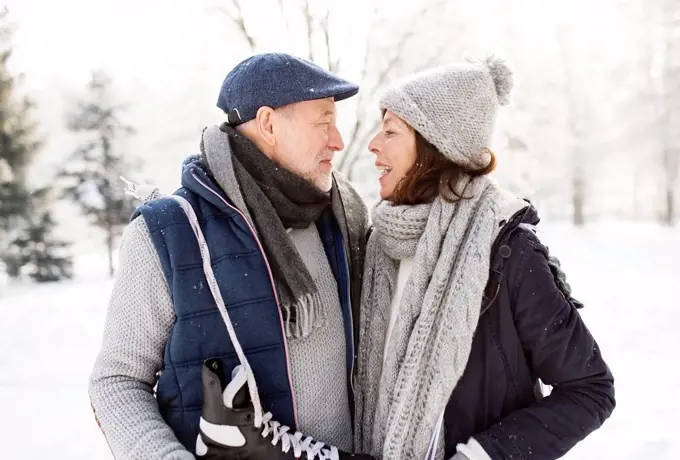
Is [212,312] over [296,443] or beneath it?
over

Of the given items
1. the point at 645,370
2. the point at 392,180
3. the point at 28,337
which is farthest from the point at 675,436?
the point at 28,337

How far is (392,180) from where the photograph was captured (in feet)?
6.77

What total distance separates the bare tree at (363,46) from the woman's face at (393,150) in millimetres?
8595

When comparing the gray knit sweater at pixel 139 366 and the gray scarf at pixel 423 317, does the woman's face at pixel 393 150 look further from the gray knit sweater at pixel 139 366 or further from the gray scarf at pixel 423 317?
the gray knit sweater at pixel 139 366

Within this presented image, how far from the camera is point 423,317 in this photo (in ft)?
5.78

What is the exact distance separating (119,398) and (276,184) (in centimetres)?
83

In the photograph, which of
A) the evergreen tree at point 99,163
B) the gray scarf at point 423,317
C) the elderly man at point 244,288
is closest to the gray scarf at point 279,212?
the elderly man at point 244,288

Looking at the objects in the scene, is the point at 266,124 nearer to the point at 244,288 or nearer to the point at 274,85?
the point at 274,85

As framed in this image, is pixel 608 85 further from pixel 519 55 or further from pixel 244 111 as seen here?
pixel 244 111

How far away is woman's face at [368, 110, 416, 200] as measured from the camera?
201cm

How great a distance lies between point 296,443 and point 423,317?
537mm

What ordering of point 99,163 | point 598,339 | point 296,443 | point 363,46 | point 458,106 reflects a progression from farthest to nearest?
point 99,163 < point 363,46 < point 598,339 < point 458,106 < point 296,443

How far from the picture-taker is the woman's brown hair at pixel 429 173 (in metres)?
1.94

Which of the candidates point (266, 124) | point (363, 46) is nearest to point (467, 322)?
point (266, 124)
